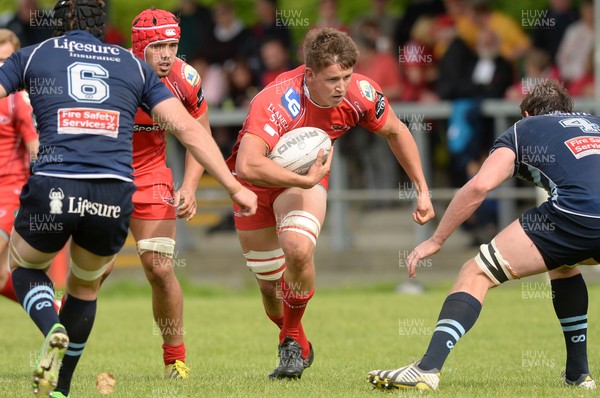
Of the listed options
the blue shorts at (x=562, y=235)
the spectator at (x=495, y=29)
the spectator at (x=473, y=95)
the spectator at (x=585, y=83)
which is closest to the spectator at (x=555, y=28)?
the spectator at (x=495, y=29)

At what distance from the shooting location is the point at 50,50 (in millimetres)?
6008

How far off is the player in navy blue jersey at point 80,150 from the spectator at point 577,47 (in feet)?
34.5

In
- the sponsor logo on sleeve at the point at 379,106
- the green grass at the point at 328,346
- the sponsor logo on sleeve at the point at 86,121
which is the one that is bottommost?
the green grass at the point at 328,346

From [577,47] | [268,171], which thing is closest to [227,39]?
[577,47]

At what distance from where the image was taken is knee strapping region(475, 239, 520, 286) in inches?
255

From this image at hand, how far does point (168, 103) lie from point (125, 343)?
14.7 feet

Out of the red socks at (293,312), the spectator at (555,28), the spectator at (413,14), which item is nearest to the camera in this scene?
the red socks at (293,312)

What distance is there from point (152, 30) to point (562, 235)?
3.07 m

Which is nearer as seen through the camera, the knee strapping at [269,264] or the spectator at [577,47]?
the knee strapping at [269,264]

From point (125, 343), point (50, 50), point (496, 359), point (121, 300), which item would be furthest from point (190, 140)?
point (121, 300)

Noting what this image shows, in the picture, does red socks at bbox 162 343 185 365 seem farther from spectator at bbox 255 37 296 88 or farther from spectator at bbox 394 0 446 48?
spectator at bbox 394 0 446 48

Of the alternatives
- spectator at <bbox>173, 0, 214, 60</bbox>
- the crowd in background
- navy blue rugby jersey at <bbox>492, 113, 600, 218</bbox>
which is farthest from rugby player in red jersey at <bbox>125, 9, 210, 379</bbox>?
spectator at <bbox>173, 0, 214, 60</bbox>

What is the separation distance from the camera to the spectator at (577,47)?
50.8ft

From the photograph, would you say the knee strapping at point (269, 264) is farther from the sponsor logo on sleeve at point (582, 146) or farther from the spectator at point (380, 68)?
the spectator at point (380, 68)
